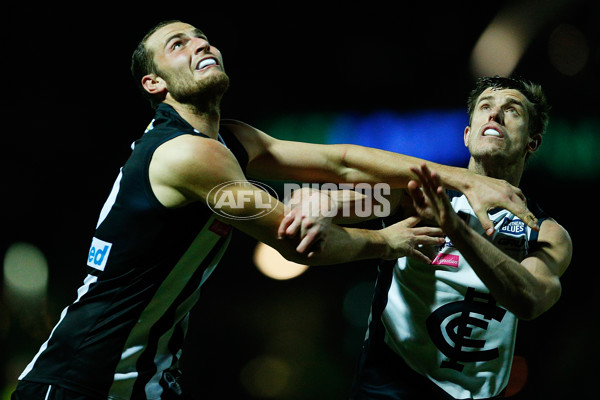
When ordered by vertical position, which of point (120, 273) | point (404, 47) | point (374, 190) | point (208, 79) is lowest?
point (120, 273)

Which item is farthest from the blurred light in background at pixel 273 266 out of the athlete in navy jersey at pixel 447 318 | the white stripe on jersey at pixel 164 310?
the white stripe on jersey at pixel 164 310

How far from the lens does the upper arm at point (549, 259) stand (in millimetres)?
2745

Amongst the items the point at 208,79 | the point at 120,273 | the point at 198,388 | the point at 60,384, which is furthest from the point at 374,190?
the point at 198,388

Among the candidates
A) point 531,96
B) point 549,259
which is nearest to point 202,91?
point 549,259

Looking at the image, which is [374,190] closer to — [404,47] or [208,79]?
[208,79]

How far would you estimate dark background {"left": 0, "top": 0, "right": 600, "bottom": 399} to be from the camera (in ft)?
17.0

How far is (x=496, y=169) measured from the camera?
323cm

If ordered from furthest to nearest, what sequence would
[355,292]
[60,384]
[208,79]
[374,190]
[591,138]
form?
[355,292] → [591,138] → [374,190] → [208,79] → [60,384]

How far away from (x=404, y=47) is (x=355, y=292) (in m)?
2.15

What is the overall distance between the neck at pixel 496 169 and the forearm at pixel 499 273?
69cm

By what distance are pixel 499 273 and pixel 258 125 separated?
340 cm

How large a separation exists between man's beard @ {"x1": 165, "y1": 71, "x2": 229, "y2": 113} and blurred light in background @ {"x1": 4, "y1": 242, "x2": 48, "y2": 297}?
2.96m

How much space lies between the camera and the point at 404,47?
5727 millimetres

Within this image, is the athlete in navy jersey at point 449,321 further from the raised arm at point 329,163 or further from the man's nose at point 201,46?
the man's nose at point 201,46
